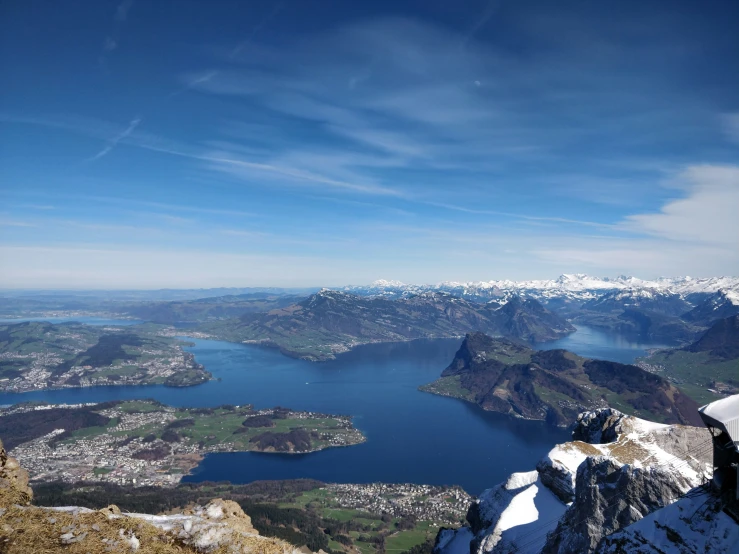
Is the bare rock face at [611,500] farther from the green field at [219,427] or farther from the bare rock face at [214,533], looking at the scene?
the green field at [219,427]

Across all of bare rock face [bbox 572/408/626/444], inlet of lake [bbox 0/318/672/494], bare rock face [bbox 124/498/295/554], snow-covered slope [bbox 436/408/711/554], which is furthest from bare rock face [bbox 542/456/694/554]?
inlet of lake [bbox 0/318/672/494]

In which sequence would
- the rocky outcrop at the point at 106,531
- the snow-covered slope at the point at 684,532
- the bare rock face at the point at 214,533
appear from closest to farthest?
the rocky outcrop at the point at 106,531 → the bare rock face at the point at 214,533 → the snow-covered slope at the point at 684,532

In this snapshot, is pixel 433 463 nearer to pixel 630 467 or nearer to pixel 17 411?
pixel 630 467

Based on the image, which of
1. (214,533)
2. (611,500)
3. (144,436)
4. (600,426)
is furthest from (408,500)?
(214,533)

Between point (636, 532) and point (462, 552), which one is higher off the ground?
point (636, 532)

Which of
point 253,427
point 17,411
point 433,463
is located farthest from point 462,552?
point 17,411

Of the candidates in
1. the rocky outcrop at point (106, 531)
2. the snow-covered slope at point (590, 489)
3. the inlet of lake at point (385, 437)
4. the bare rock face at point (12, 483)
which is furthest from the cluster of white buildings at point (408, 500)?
the bare rock face at point (12, 483)

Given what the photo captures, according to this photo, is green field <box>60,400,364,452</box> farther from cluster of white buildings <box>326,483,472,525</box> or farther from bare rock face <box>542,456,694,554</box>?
bare rock face <box>542,456,694,554</box>
